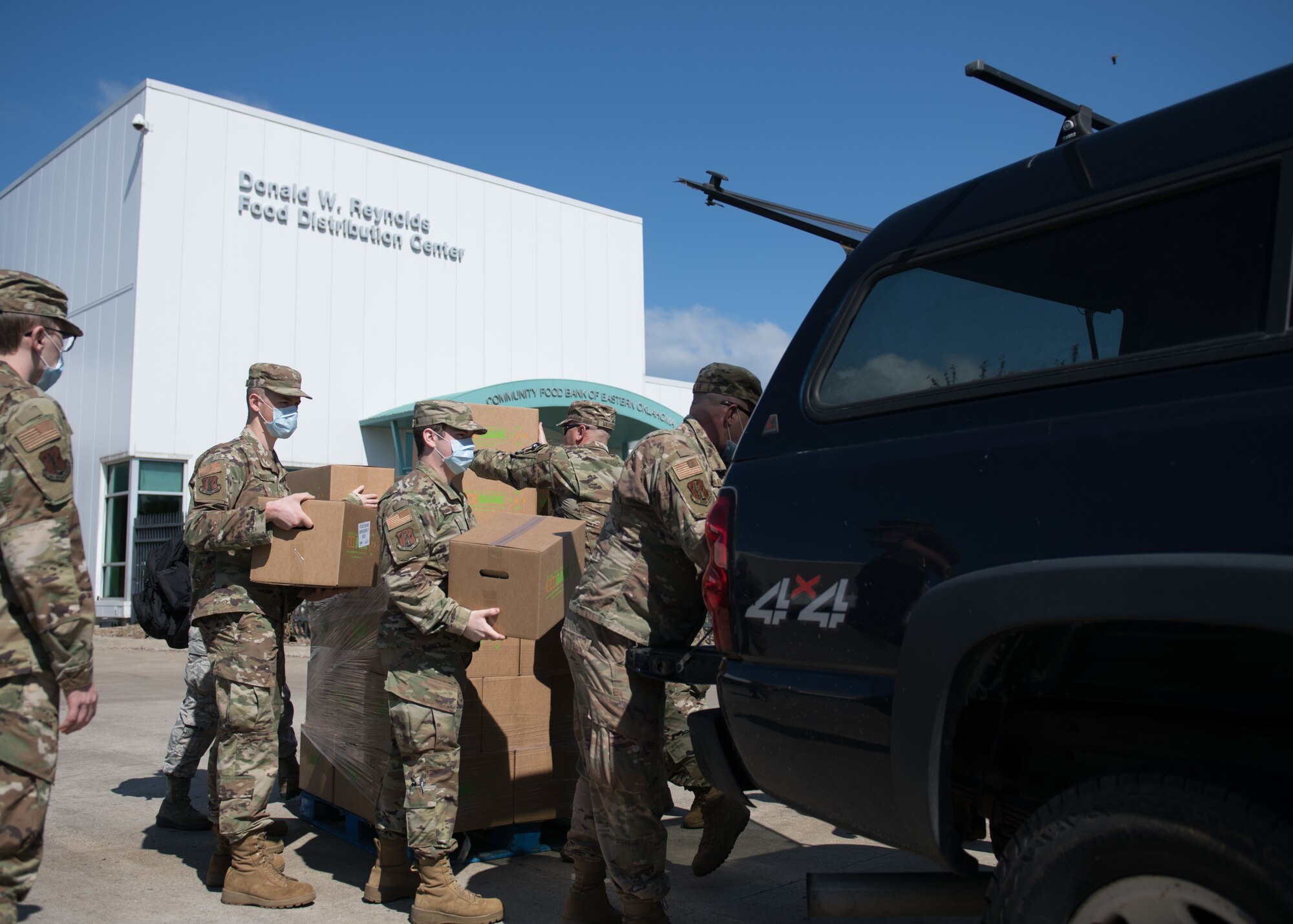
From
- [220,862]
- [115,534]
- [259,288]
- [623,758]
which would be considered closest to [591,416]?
[623,758]

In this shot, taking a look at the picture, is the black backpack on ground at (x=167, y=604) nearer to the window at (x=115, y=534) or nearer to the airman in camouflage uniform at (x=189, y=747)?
the airman in camouflage uniform at (x=189, y=747)

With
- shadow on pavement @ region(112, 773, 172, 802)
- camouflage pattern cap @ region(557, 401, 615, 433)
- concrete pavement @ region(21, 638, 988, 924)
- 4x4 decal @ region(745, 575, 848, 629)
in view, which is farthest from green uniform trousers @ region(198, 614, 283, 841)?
4x4 decal @ region(745, 575, 848, 629)

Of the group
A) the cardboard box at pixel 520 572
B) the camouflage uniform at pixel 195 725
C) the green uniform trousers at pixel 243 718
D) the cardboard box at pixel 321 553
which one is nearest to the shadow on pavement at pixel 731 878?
the green uniform trousers at pixel 243 718

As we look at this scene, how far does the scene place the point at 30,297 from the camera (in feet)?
9.17

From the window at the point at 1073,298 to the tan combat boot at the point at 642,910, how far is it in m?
1.86

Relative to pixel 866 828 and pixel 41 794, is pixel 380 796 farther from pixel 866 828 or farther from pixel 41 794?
pixel 866 828

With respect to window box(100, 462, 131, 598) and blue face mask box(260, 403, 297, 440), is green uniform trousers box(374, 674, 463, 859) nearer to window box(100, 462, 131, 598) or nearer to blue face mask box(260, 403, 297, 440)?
blue face mask box(260, 403, 297, 440)

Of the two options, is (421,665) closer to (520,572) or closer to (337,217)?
(520,572)

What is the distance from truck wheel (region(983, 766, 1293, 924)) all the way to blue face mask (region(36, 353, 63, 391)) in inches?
108

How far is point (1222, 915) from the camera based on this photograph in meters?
1.67

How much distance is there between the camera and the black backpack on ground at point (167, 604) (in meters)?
5.57

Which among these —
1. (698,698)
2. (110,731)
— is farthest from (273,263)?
(698,698)

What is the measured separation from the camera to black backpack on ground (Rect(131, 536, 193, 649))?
5.57 metres

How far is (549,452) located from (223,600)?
5.60 ft
